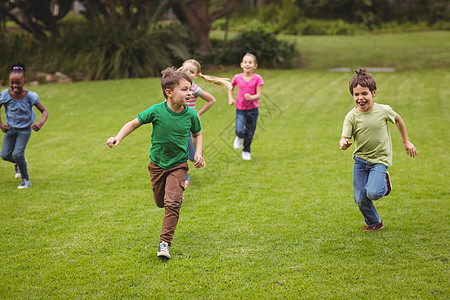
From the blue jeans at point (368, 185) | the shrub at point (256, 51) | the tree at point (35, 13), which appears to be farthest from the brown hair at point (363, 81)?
the tree at point (35, 13)

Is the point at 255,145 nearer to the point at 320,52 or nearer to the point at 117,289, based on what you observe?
the point at 117,289

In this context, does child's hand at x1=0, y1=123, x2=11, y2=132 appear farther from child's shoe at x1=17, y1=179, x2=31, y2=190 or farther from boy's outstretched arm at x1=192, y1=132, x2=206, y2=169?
boy's outstretched arm at x1=192, y1=132, x2=206, y2=169

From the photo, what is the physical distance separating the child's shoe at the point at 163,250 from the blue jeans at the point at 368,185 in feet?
6.46

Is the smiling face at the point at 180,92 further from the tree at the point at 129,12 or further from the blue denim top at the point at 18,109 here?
the tree at the point at 129,12

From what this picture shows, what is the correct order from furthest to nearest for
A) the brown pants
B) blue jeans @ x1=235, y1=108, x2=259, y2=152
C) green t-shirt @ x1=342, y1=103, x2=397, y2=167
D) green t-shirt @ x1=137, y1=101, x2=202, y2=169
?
1. blue jeans @ x1=235, y1=108, x2=259, y2=152
2. green t-shirt @ x1=342, y1=103, x2=397, y2=167
3. green t-shirt @ x1=137, y1=101, x2=202, y2=169
4. the brown pants

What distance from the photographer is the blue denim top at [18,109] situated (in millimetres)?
6648

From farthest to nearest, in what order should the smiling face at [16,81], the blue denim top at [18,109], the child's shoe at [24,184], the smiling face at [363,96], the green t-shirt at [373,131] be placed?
the child's shoe at [24,184] → the blue denim top at [18,109] → the smiling face at [16,81] → the green t-shirt at [373,131] → the smiling face at [363,96]

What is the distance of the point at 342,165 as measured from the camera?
26.5ft

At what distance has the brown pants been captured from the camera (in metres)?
4.41

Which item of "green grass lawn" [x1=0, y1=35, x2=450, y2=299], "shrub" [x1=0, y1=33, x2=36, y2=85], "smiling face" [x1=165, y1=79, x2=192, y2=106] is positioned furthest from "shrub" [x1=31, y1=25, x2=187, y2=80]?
"smiling face" [x1=165, y1=79, x2=192, y2=106]

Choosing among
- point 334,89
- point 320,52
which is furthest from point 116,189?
point 320,52

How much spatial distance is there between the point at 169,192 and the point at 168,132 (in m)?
0.57

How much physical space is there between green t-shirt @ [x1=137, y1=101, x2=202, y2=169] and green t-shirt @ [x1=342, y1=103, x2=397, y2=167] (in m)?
1.58

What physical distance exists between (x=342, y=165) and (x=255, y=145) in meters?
2.22
